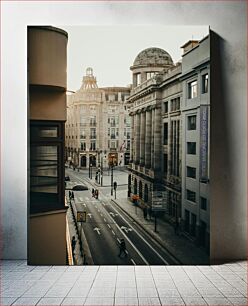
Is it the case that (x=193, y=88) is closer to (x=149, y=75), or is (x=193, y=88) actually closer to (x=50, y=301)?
(x=149, y=75)

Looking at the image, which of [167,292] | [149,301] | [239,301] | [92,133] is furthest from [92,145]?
[239,301]

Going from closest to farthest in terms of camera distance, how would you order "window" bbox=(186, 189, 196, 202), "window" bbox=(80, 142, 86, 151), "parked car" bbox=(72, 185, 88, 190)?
"window" bbox=(186, 189, 196, 202)
"parked car" bbox=(72, 185, 88, 190)
"window" bbox=(80, 142, 86, 151)

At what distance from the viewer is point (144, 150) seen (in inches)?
235

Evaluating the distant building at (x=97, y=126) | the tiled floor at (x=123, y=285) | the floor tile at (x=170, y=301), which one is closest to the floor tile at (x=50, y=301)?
the tiled floor at (x=123, y=285)

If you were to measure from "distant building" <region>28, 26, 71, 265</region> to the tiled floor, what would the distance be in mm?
381

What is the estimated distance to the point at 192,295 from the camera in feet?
15.8

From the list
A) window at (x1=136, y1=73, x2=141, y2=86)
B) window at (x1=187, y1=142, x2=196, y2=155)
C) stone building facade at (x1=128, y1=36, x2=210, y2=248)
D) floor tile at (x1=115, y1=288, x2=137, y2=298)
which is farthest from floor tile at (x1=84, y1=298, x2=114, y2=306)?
window at (x1=136, y1=73, x2=141, y2=86)

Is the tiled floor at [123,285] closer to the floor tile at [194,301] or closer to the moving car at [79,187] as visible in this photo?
the floor tile at [194,301]

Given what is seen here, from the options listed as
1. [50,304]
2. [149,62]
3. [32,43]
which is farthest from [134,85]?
[50,304]

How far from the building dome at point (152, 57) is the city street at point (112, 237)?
167 centimetres

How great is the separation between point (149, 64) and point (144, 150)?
111 centimetres

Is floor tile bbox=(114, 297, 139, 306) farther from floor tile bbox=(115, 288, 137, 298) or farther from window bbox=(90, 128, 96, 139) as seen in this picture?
window bbox=(90, 128, 96, 139)

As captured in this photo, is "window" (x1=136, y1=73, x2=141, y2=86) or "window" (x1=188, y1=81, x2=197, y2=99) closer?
"window" (x1=188, y1=81, x2=197, y2=99)

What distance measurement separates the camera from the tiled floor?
464 cm
